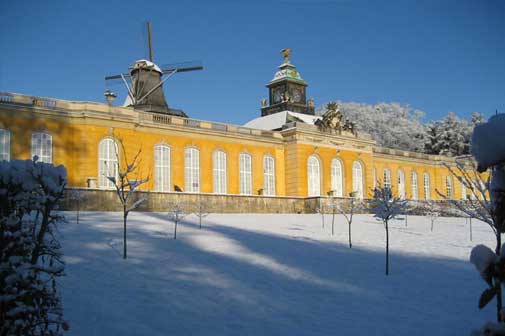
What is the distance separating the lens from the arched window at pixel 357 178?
41188mm

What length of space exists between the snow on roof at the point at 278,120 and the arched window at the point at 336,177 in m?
4.04

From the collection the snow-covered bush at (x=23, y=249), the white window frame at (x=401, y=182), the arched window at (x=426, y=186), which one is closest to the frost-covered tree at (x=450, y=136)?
the arched window at (x=426, y=186)

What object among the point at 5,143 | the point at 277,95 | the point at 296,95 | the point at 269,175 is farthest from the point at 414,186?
the point at 5,143

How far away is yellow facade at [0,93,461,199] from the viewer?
27.9 metres

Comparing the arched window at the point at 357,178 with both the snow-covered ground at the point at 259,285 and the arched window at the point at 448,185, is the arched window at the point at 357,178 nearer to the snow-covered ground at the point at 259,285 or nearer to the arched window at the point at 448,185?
the arched window at the point at 448,185

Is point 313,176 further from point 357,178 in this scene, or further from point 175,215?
point 175,215

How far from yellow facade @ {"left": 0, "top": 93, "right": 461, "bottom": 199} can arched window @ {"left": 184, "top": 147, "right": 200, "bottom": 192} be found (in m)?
0.31

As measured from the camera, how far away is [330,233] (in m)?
20.6

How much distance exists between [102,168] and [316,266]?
1911cm

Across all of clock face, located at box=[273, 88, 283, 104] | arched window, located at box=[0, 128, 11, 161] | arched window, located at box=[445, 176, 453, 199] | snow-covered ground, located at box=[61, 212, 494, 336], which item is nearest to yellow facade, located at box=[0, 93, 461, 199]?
arched window, located at box=[0, 128, 11, 161]

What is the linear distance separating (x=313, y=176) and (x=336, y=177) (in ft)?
8.40

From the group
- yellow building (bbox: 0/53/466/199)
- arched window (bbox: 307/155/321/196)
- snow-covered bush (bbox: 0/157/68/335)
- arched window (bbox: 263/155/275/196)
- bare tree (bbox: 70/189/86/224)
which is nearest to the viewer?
snow-covered bush (bbox: 0/157/68/335)

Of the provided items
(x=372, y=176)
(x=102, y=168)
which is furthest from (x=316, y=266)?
(x=372, y=176)

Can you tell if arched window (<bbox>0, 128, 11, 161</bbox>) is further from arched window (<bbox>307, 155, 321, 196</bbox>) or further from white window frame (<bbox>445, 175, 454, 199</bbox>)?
white window frame (<bbox>445, 175, 454, 199</bbox>)
